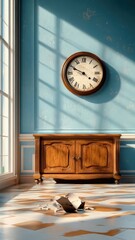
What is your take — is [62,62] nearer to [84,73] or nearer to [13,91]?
[84,73]

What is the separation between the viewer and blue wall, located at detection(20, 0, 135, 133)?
687cm

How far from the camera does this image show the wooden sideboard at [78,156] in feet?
20.9

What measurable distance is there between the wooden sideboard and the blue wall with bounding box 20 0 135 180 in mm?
449

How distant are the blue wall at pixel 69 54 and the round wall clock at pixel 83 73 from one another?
10cm

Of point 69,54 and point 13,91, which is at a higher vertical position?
point 69,54

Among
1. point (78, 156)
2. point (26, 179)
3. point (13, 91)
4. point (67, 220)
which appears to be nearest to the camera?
point (67, 220)

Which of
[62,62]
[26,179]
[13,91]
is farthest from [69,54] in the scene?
[26,179]

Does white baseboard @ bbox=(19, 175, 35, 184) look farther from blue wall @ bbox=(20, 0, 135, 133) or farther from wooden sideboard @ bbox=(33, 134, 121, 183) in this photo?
blue wall @ bbox=(20, 0, 135, 133)

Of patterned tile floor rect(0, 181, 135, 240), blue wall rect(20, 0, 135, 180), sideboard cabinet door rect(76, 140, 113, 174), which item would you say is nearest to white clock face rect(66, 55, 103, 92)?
blue wall rect(20, 0, 135, 180)

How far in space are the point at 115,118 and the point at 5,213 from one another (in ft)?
12.3

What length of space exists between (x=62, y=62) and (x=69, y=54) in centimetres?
17

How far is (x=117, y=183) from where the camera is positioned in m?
6.40

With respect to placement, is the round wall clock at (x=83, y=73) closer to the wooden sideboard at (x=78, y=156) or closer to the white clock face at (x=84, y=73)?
the white clock face at (x=84, y=73)

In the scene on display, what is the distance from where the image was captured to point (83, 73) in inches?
270
